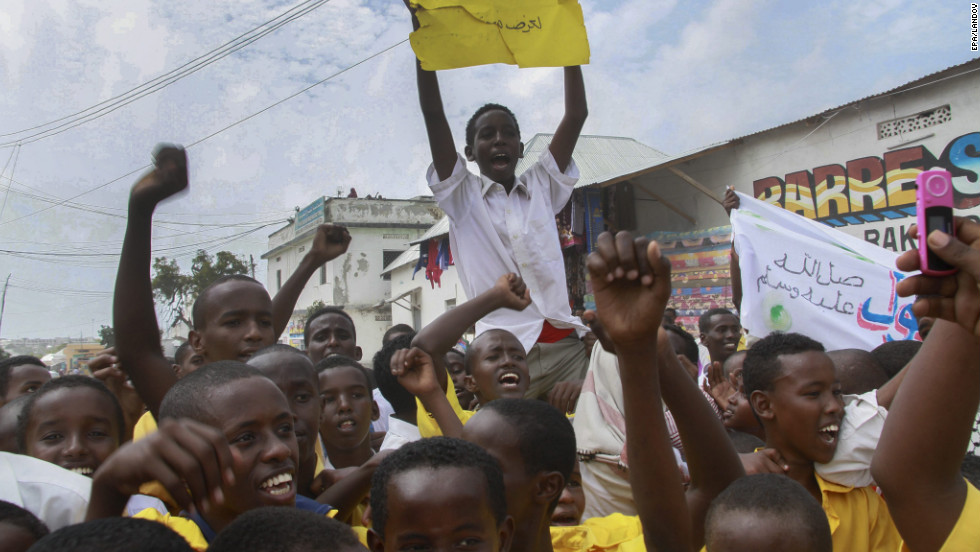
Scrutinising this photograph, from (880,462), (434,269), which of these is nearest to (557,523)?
(880,462)

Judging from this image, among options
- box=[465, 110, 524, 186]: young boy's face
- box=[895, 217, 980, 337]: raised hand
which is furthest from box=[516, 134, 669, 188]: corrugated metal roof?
box=[895, 217, 980, 337]: raised hand

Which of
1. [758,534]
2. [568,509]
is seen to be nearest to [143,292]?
[568,509]

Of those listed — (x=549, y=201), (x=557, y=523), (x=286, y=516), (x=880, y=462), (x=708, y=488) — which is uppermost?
(x=549, y=201)

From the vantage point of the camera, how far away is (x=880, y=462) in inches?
67.2

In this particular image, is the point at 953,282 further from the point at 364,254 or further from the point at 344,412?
the point at 364,254

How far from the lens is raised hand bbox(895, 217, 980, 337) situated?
4.08 ft

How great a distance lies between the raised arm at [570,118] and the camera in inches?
140

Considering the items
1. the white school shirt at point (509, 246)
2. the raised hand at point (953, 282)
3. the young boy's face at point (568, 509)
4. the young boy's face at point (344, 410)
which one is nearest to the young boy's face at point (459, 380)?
the white school shirt at point (509, 246)

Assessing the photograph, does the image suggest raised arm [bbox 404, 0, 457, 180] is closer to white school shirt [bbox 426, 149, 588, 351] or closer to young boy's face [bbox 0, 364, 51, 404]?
white school shirt [bbox 426, 149, 588, 351]

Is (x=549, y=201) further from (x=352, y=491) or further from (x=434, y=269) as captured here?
(x=434, y=269)

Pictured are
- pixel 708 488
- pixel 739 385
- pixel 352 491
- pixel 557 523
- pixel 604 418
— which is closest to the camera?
pixel 708 488

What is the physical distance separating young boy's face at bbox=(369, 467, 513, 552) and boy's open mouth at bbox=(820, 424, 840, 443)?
1.22 metres

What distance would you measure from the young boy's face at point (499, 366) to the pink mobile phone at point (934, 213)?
210cm

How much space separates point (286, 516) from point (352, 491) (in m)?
0.87
